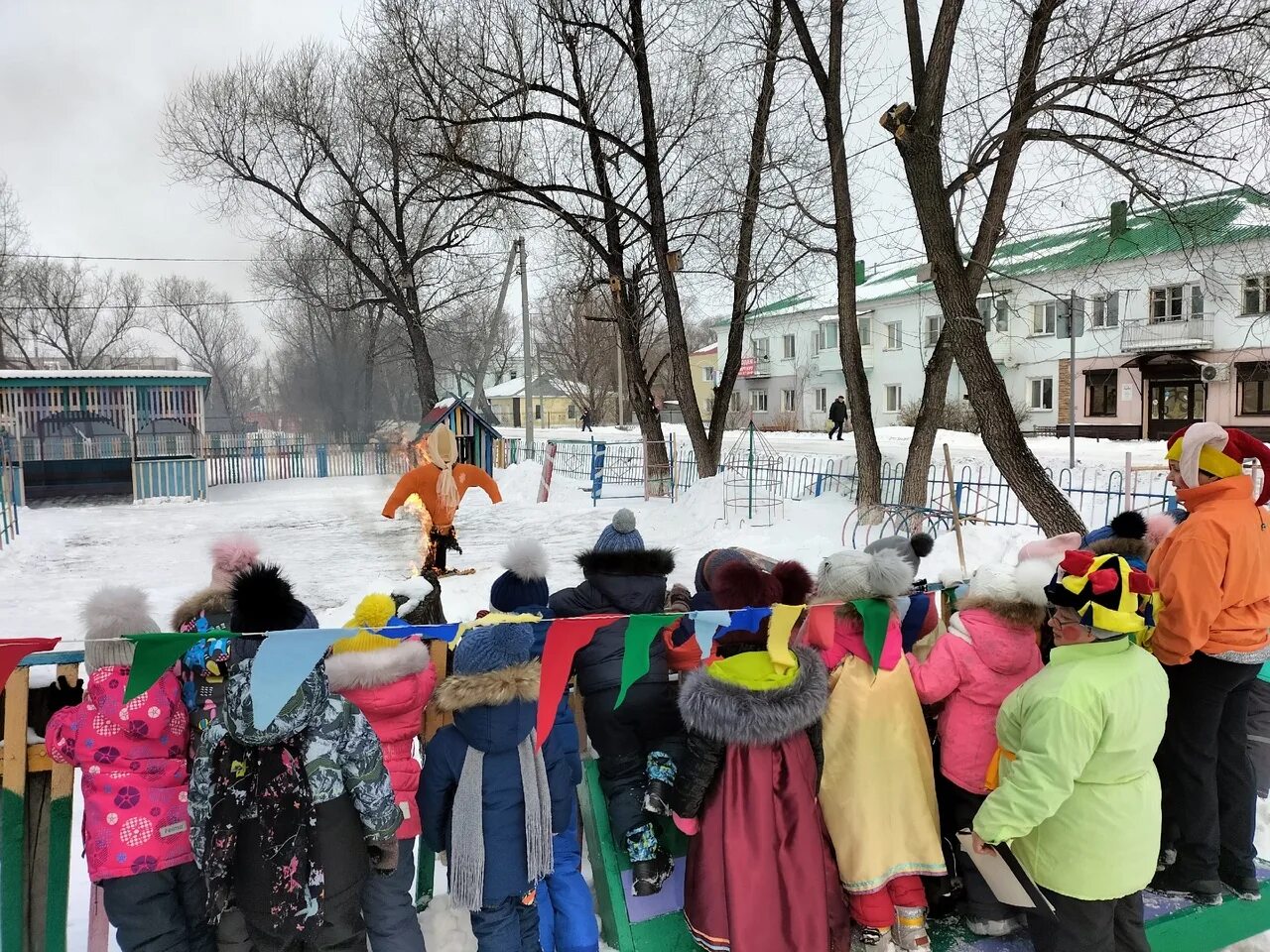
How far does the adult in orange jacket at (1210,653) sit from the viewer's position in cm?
300

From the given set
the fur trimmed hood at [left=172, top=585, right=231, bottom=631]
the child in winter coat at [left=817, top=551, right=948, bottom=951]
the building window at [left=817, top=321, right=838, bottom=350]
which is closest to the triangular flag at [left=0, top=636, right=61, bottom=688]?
the fur trimmed hood at [left=172, top=585, right=231, bottom=631]

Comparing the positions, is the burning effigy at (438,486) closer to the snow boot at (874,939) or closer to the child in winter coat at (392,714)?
the child in winter coat at (392,714)

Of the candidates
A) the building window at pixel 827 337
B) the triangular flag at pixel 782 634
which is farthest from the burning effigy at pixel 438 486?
the building window at pixel 827 337

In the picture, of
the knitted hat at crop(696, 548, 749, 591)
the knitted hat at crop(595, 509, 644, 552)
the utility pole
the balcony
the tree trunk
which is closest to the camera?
the knitted hat at crop(696, 548, 749, 591)

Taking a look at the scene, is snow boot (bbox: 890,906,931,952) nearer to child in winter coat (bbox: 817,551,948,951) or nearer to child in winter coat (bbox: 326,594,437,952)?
child in winter coat (bbox: 817,551,948,951)

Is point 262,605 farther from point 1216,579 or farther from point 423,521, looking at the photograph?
point 423,521

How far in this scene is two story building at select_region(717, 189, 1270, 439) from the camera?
890 centimetres

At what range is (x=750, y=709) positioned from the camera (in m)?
2.57

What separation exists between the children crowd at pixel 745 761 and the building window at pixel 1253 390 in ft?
101

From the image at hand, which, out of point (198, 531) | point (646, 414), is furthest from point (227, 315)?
point (646, 414)

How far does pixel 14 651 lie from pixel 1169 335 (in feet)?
115

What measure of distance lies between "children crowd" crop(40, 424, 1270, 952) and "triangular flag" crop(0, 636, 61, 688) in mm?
182

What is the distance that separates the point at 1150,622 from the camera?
2.59 meters

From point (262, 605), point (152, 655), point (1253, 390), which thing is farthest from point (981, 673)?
point (1253, 390)
